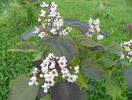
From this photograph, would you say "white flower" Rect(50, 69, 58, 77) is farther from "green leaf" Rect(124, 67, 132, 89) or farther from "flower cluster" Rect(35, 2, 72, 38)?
"green leaf" Rect(124, 67, 132, 89)

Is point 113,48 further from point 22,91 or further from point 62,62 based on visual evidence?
point 22,91

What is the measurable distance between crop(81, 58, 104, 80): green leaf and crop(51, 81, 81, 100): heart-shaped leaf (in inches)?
5.7

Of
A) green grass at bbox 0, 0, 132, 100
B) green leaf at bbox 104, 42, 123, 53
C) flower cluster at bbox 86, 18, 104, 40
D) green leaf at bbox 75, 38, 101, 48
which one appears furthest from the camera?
green grass at bbox 0, 0, 132, 100

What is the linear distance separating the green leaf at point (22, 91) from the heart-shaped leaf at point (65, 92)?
113 millimetres

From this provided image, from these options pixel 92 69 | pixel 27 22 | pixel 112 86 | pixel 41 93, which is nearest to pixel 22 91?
pixel 41 93

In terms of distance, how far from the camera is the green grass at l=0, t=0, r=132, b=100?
3.59m

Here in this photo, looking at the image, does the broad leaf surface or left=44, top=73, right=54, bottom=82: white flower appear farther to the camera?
the broad leaf surface

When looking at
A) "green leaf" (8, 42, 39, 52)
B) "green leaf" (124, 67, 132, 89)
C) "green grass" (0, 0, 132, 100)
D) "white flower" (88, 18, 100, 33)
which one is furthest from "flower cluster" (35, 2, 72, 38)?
"green grass" (0, 0, 132, 100)

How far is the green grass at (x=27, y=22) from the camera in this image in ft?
11.8

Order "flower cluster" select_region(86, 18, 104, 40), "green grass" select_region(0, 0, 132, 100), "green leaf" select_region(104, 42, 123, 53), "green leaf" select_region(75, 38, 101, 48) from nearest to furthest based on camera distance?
"green leaf" select_region(75, 38, 101, 48) → "green leaf" select_region(104, 42, 123, 53) → "flower cluster" select_region(86, 18, 104, 40) → "green grass" select_region(0, 0, 132, 100)

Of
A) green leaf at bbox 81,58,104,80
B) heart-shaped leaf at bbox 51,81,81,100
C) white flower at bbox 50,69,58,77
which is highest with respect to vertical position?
white flower at bbox 50,69,58,77

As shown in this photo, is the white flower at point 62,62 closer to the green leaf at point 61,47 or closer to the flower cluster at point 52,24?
the green leaf at point 61,47

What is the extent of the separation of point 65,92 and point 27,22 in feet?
14.6

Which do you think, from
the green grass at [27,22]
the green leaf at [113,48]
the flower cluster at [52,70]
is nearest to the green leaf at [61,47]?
the flower cluster at [52,70]
